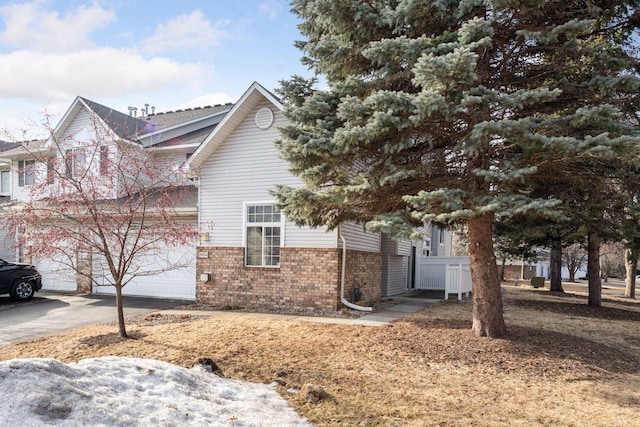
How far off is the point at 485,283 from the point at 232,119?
25.5 feet

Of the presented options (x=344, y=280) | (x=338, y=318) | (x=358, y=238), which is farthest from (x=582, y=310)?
(x=338, y=318)

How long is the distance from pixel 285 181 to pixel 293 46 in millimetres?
3519

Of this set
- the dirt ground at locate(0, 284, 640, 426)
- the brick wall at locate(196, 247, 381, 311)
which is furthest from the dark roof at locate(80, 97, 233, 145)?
the dirt ground at locate(0, 284, 640, 426)

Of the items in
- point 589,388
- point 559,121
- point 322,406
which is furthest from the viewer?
point 559,121

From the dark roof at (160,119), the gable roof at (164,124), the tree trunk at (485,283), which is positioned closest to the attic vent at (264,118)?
the gable roof at (164,124)

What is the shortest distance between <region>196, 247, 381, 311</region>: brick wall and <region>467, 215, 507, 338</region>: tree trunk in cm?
411

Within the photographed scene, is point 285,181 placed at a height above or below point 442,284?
above

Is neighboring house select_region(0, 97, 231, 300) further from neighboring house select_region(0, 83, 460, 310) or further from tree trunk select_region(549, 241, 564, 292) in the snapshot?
tree trunk select_region(549, 241, 564, 292)

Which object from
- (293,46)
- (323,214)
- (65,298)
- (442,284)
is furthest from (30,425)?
(442,284)

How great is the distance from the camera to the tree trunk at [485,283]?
7.79m

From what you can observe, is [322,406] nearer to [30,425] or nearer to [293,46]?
[30,425]

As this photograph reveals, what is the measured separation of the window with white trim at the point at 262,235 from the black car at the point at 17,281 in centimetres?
665

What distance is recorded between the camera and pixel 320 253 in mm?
11336

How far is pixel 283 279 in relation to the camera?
11.7 m
